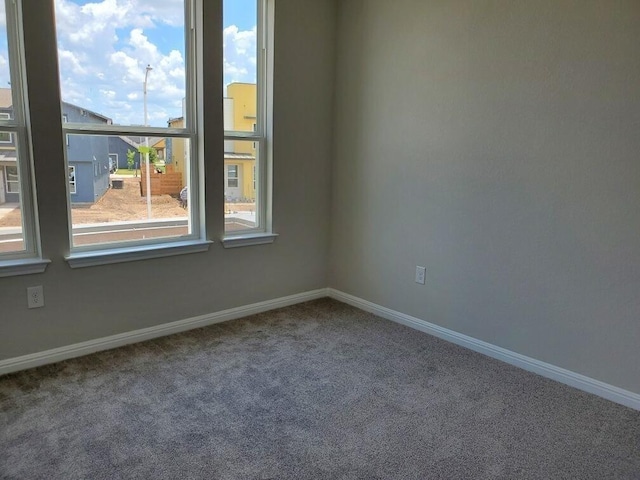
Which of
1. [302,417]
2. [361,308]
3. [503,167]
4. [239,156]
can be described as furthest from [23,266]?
[503,167]

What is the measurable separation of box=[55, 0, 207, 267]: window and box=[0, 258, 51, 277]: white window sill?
168 mm

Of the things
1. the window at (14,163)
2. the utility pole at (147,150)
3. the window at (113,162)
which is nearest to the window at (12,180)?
the window at (14,163)

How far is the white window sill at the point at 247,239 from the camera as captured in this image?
332 cm

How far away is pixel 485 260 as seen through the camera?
2.85 metres

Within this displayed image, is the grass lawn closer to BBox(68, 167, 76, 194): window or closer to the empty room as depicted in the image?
the empty room

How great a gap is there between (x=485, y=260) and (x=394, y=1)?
1.87 metres

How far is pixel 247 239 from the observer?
340cm

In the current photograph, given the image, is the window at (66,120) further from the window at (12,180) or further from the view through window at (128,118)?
the window at (12,180)

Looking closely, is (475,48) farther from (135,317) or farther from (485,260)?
(135,317)

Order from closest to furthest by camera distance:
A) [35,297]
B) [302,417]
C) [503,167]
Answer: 1. [302,417]
2. [35,297]
3. [503,167]

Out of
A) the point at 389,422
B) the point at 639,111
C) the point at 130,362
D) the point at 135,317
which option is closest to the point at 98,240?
the point at 135,317

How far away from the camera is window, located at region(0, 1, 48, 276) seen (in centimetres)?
239

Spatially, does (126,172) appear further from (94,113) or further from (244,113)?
(244,113)

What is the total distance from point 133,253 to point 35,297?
1.88ft
